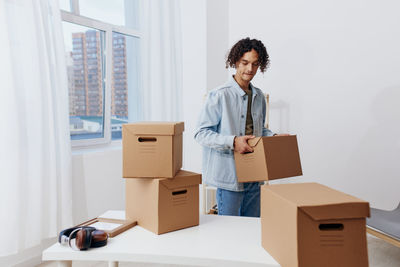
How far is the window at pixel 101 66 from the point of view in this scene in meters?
2.61

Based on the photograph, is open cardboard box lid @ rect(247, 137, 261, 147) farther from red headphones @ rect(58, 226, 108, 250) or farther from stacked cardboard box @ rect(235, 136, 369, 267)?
red headphones @ rect(58, 226, 108, 250)

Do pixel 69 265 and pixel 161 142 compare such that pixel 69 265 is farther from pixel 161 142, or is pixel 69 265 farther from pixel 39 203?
pixel 39 203

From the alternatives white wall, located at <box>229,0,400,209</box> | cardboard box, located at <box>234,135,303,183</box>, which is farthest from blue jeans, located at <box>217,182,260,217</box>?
white wall, located at <box>229,0,400,209</box>

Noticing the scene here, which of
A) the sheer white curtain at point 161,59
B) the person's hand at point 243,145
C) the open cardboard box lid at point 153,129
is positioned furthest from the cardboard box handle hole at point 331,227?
the sheer white curtain at point 161,59

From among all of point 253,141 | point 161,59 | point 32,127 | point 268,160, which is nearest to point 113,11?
point 161,59

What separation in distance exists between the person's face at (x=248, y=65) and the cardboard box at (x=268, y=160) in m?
0.43

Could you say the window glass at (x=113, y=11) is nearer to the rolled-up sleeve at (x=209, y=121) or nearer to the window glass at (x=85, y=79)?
the window glass at (x=85, y=79)

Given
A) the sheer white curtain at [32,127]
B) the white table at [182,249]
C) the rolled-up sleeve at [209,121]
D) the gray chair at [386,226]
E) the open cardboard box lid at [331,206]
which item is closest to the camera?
the open cardboard box lid at [331,206]

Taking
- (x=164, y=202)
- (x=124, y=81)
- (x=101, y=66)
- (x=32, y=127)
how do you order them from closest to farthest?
(x=164, y=202) → (x=32, y=127) → (x=101, y=66) → (x=124, y=81)

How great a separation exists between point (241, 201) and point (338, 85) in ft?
6.18

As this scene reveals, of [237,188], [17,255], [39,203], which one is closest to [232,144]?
[237,188]

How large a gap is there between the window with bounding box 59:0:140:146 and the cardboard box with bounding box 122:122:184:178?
1.53 meters

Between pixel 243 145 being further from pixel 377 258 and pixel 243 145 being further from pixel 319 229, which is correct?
pixel 377 258

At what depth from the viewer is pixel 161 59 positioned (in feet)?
10.4
